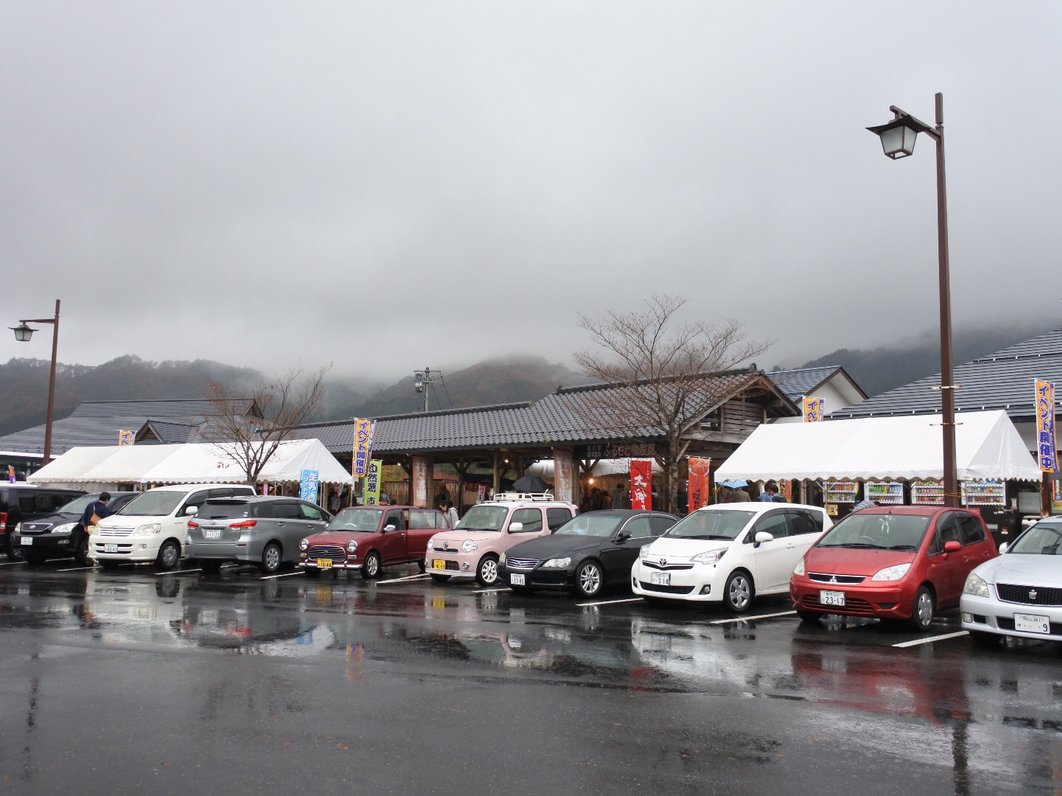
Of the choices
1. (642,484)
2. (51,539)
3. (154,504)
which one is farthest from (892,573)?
(51,539)

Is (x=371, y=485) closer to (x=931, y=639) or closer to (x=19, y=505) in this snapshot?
(x=19, y=505)

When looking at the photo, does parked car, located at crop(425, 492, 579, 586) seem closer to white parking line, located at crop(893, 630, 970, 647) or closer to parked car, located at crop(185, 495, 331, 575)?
parked car, located at crop(185, 495, 331, 575)

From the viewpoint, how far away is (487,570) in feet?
53.5

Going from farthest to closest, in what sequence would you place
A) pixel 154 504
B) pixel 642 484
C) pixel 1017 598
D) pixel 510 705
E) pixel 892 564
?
pixel 642 484 < pixel 154 504 < pixel 892 564 < pixel 1017 598 < pixel 510 705

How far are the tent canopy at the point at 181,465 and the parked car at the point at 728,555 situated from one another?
54.5ft

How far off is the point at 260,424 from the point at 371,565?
1634 centimetres

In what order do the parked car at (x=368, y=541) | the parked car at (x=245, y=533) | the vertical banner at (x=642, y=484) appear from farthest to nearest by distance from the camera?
1. the vertical banner at (x=642, y=484)
2. the parked car at (x=245, y=533)
3. the parked car at (x=368, y=541)

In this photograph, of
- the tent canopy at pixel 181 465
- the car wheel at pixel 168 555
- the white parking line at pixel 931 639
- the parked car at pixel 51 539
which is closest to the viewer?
the white parking line at pixel 931 639

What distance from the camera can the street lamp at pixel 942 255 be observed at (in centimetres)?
1268

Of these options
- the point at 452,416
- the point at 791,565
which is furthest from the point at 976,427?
the point at 452,416

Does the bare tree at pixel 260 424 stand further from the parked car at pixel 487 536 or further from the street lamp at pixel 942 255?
the street lamp at pixel 942 255

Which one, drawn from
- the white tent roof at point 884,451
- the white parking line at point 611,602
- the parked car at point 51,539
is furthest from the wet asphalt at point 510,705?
the parked car at point 51,539

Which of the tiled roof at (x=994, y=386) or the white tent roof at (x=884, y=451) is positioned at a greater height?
the tiled roof at (x=994, y=386)

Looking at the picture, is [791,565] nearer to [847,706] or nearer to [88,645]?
[847,706]
